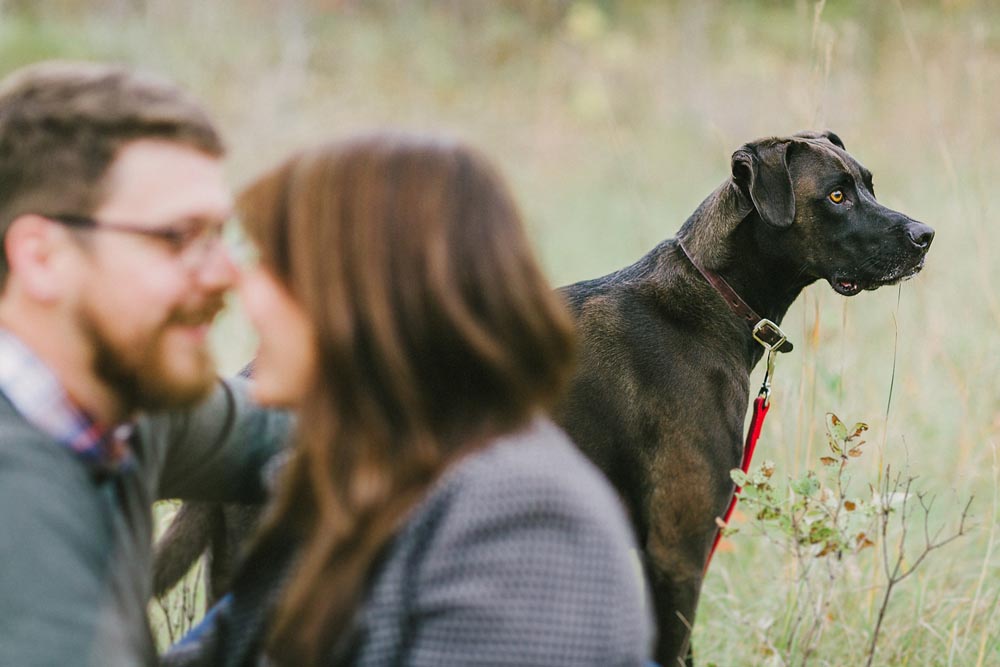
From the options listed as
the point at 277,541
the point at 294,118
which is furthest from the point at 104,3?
the point at 277,541

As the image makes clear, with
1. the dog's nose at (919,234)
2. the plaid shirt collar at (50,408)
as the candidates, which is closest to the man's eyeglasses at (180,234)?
the plaid shirt collar at (50,408)

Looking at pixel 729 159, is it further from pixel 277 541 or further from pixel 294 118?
pixel 294 118

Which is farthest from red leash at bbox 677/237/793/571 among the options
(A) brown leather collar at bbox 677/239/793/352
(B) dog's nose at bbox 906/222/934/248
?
(B) dog's nose at bbox 906/222/934/248

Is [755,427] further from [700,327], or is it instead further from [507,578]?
[507,578]

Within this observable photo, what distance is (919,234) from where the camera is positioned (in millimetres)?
3285

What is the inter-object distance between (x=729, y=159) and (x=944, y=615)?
1551mm

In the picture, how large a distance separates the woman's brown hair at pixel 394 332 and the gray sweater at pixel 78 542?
26 cm

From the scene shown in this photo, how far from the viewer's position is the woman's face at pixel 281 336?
4.81ft

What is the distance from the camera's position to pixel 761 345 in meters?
3.16

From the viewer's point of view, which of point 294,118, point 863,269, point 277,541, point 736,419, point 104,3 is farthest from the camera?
point 104,3

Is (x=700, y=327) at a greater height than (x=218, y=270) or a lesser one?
lesser

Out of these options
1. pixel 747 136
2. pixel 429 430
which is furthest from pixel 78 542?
pixel 747 136

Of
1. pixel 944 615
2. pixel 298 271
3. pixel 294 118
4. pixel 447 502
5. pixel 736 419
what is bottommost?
pixel 294 118

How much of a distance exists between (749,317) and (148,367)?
1.95 m
